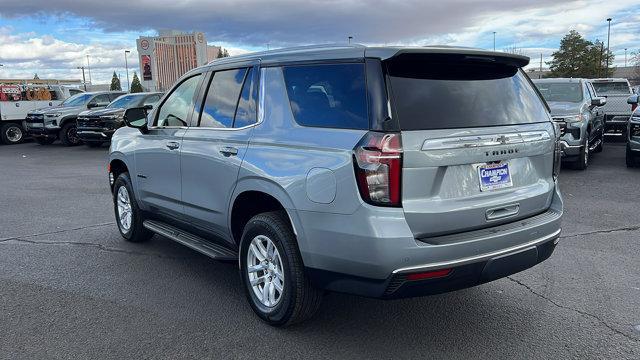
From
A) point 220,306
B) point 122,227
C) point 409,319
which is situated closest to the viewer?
point 409,319

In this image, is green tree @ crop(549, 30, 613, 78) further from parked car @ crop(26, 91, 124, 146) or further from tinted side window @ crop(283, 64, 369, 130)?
tinted side window @ crop(283, 64, 369, 130)

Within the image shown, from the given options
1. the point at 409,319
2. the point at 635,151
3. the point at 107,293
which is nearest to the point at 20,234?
the point at 107,293

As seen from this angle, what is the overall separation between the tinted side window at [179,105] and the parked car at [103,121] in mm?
11915

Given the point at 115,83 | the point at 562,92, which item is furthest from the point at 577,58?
the point at 115,83

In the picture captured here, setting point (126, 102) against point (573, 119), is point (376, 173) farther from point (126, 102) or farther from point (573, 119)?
point (126, 102)

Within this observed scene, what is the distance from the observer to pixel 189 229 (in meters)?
4.89

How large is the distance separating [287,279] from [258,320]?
23.2 inches

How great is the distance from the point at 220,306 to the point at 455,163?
2182 mm

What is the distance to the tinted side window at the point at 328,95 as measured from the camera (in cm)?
325

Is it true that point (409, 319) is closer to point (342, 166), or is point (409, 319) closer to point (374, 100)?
point (342, 166)

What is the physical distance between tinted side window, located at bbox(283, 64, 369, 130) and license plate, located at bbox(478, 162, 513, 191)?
80 cm

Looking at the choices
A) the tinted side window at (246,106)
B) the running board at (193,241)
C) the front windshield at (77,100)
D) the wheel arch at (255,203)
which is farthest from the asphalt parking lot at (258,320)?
the front windshield at (77,100)

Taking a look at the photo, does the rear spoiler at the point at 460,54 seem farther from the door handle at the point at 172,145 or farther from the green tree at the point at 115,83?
the green tree at the point at 115,83

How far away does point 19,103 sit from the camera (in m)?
20.4
